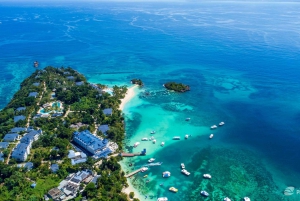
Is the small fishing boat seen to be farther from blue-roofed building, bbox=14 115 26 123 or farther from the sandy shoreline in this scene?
blue-roofed building, bbox=14 115 26 123

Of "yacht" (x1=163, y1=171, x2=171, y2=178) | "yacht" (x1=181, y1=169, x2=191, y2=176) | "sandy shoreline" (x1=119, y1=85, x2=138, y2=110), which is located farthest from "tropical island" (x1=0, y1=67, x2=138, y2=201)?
"yacht" (x1=181, y1=169, x2=191, y2=176)

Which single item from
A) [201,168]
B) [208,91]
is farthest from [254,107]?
[201,168]

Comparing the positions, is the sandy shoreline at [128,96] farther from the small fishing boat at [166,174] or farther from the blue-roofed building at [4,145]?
the blue-roofed building at [4,145]

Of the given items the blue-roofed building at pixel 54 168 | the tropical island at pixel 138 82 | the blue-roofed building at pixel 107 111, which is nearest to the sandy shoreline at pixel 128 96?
the tropical island at pixel 138 82

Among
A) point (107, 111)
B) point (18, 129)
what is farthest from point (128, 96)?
point (18, 129)

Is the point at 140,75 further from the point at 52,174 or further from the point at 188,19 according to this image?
the point at 188,19

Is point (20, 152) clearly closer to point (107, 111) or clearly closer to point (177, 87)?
point (107, 111)
